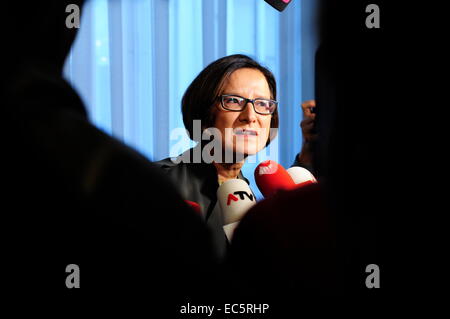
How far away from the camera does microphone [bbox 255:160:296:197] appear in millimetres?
905

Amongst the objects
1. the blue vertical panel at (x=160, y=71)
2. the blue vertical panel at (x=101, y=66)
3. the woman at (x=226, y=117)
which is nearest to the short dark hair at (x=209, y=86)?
the woman at (x=226, y=117)

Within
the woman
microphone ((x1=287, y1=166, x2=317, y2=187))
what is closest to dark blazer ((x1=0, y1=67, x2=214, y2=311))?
microphone ((x1=287, y1=166, x2=317, y2=187))

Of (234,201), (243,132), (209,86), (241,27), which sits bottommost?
(234,201)

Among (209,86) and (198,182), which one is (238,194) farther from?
(209,86)

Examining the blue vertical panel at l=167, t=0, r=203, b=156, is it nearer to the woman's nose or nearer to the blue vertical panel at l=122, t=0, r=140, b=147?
the blue vertical panel at l=122, t=0, r=140, b=147

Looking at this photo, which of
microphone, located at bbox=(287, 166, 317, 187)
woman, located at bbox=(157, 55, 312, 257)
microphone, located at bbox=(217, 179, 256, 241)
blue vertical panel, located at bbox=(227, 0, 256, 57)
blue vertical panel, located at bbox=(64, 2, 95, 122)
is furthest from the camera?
blue vertical panel, located at bbox=(227, 0, 256, 57)

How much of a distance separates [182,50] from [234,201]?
1.30 m

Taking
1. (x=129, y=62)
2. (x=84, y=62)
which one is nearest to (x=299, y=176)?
(x=129, y=62)

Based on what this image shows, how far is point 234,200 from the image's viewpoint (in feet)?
2.82

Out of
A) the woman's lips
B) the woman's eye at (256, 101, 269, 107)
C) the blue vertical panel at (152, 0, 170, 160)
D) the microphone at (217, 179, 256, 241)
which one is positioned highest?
the blue vertical panel at (152, 0, 170, 160)

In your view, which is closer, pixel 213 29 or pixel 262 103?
pixel 262 103

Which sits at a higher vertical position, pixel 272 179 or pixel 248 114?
pixel 248 114

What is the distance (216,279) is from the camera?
28 cm
